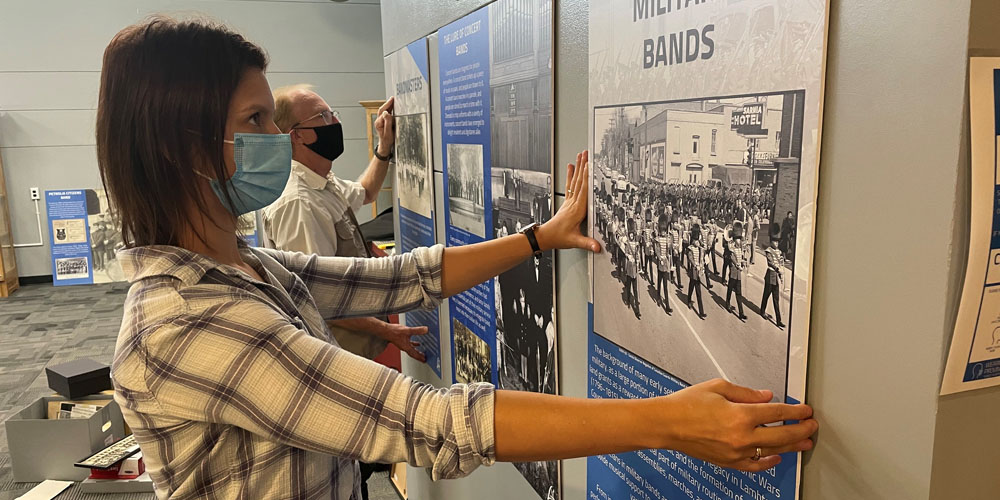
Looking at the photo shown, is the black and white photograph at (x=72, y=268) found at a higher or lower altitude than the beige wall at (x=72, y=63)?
lower

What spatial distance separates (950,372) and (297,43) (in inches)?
329

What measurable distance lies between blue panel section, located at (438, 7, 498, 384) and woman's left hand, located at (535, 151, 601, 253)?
400mm

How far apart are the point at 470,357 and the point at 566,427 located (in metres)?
1.19

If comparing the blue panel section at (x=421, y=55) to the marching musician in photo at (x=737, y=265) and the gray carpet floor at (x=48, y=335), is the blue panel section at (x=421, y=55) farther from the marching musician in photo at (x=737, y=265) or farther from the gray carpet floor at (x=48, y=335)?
the gray carpet floor at (x=48, y=335)

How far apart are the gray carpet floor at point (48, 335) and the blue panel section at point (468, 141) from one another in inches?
78.6

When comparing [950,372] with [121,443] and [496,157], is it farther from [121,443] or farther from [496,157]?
[121,443]

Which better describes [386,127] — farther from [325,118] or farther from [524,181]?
[524,181]

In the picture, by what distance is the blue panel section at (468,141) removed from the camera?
175 centimetres

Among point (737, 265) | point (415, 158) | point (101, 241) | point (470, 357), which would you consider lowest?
point (101, 241)

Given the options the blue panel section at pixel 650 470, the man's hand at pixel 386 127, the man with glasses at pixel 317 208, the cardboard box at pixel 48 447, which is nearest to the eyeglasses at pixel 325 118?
the man with glasses at pixel 317 208

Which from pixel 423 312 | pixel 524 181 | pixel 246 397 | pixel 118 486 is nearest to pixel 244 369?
pixel 246 397

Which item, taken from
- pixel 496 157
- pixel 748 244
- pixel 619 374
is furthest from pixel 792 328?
pixel 496 157

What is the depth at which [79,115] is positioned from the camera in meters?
7.55

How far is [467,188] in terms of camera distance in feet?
6.29
